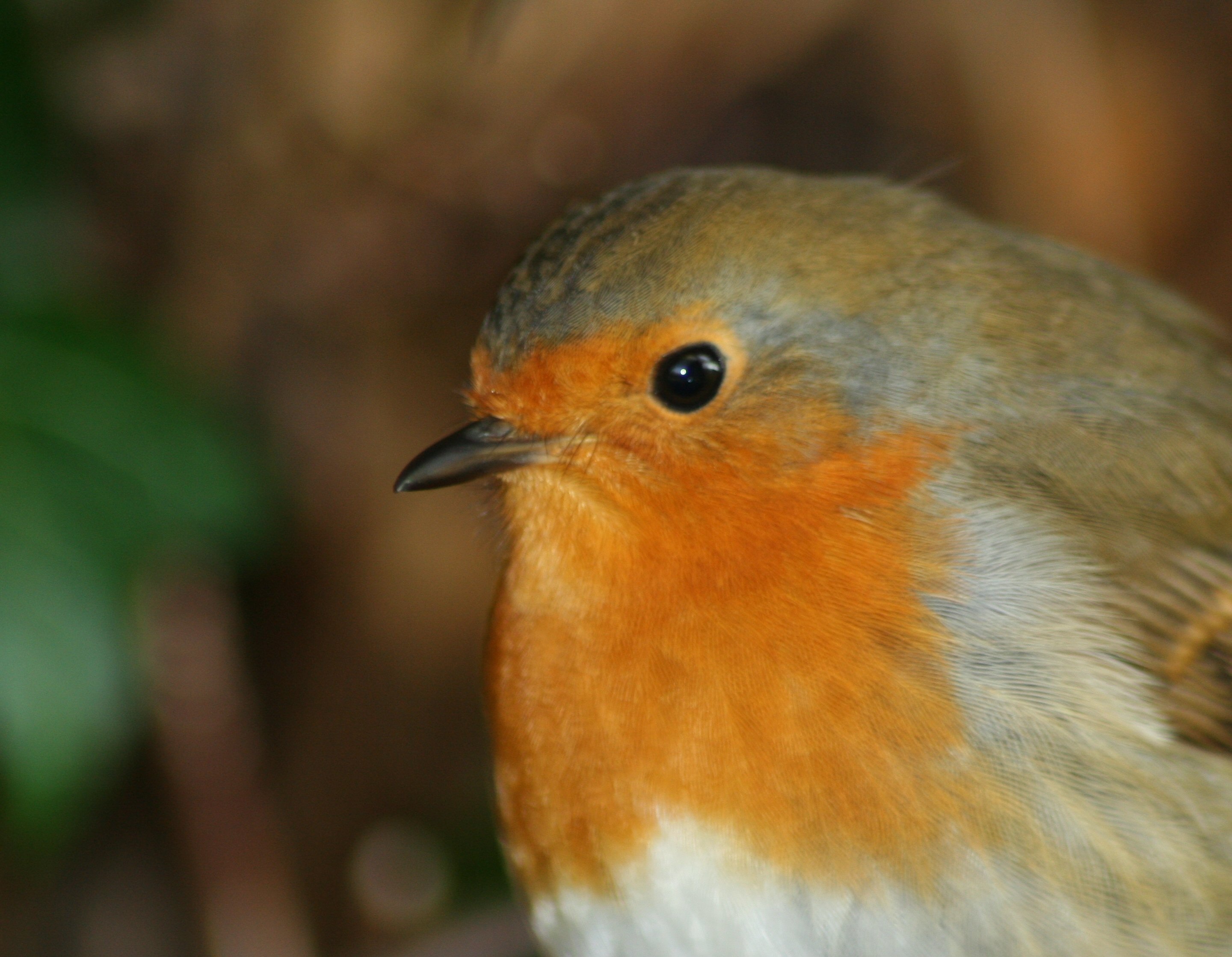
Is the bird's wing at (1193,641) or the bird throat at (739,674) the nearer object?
the bird throat at (739,674)

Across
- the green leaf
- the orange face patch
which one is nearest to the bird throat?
the orange face patch

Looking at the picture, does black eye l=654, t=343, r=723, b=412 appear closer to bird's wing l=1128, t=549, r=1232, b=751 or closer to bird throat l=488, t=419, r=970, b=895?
bird throat l=488, t=419, r=970, b=895

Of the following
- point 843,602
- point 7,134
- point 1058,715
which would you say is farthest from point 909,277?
point 7,134

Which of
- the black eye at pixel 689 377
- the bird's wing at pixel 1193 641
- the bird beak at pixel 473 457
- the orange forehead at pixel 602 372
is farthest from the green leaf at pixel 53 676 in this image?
the bird's wing at pixel 1193 641

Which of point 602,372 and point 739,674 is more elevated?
point 602,372

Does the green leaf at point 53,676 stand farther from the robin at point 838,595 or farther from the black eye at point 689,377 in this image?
the black eye at point 689,377

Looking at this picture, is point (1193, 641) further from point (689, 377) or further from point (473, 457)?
point (473, 457)

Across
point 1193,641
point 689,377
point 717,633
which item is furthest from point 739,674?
point 1193,641
